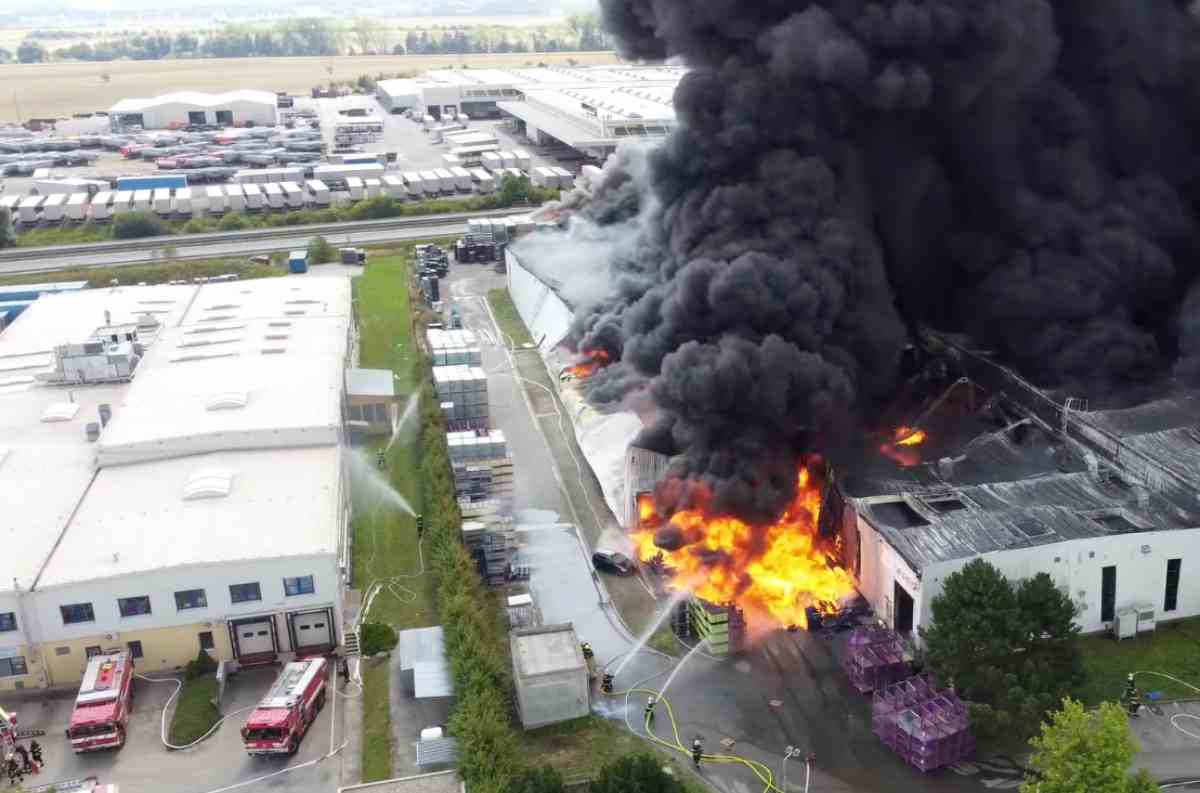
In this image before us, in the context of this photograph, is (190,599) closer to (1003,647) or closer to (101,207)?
(1003,647)

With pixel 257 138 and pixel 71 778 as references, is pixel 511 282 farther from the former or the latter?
pixel 257 138

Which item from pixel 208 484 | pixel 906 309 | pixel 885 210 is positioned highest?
pixel 885 210

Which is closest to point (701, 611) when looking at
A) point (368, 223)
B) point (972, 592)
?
point (972, 592)

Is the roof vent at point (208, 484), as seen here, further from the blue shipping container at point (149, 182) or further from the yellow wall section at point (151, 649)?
the blue shipping container at point (149, 182)

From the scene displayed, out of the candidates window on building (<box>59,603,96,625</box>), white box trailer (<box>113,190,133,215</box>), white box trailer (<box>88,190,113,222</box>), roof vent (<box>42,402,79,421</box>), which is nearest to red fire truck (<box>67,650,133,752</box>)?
window on building (<box>59,603,96,625</box>)

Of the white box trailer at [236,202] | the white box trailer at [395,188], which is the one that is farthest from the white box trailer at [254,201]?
the white box trailer at [395,188]

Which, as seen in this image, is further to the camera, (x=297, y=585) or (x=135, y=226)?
(x=135, y=226)

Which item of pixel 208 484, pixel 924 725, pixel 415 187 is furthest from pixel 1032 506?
pixel 415 187

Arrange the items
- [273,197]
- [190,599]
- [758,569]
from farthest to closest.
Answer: [273,197], [758,569], [190,599]
